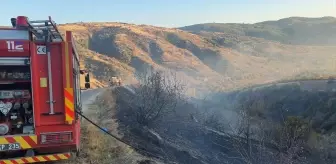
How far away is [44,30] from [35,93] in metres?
1.02

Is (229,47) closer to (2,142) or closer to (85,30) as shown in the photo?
(85,30)

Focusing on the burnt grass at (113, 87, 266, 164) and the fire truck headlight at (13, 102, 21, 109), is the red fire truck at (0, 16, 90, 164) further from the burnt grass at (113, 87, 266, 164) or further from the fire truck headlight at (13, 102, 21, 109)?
the burnt grass at (113, 87, 266, 164)

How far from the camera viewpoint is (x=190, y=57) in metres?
68.9

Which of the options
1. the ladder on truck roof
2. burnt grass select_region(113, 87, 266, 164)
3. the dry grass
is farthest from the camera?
the dry grass

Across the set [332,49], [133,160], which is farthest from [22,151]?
[332,49]

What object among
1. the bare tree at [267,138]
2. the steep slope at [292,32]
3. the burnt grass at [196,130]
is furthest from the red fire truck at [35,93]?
the steep slope at [292,32]

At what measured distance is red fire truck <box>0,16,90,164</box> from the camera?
621 cm

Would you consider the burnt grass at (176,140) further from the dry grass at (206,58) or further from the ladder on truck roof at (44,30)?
the dry grass at (206,58)

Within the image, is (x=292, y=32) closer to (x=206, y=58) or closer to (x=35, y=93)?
(x=206, y=58)

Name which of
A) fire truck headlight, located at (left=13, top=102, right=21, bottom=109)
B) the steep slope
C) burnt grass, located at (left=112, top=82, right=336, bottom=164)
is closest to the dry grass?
burnt grass, located at (left=112, top=82, right=336, bottom=164)

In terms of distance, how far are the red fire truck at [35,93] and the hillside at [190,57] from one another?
39493mm

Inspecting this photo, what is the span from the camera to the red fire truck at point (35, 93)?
20.4 ft

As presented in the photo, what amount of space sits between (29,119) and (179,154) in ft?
22.7

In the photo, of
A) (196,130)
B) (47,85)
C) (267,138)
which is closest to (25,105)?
(47,85)
